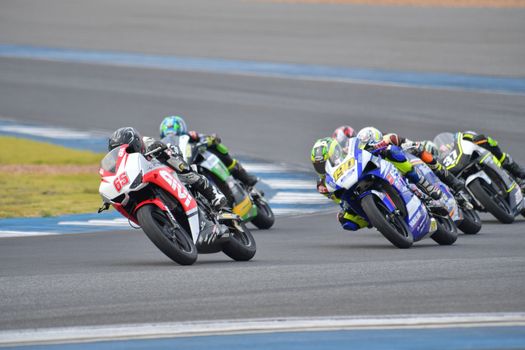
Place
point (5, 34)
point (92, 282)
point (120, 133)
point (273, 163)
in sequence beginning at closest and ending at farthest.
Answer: point (92, 282)
point (120, 133)
point (273, 163)
point (5, 34)

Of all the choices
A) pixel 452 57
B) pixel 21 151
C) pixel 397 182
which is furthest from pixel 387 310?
pixel 452 57

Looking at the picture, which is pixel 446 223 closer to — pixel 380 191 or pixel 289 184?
pixel 380 191

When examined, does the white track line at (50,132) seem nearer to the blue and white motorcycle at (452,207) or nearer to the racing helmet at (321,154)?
the blue and white motorcycle at (452,207)

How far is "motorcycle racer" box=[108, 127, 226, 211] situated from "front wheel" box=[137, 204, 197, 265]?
23.7 inches

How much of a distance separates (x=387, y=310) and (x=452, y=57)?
84.6 feet

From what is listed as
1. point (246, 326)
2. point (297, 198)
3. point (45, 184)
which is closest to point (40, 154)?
point (45, 184)

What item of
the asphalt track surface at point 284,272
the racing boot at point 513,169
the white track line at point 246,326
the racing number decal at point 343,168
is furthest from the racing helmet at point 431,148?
the white track line at point 246,326

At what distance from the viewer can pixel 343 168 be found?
460 inches

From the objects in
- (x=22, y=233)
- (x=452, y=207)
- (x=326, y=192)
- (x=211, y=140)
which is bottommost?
(x=22, y=233)

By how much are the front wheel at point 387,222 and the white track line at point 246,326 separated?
3.90 m

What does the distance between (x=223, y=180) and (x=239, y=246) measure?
3902mm

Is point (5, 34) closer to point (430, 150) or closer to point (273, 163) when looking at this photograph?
point (273, 163)

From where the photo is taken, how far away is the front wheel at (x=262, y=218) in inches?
592

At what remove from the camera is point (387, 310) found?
25.2 feet
